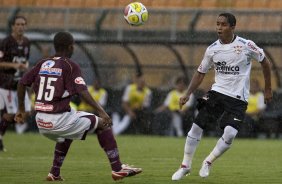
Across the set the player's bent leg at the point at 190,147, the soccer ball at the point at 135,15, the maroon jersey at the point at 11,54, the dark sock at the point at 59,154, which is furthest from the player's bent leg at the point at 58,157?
the maroon jersey at the point at 11,54

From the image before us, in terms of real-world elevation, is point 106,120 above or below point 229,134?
above

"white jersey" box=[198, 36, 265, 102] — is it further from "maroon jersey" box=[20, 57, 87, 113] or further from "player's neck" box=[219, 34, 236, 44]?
"maroon jersey" box=[20, 57, 87, 113]

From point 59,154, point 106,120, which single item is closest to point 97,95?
point 59,154

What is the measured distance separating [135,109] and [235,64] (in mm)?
12745

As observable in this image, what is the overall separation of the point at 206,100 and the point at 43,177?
92.8 inches

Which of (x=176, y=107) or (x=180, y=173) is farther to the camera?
(x=176, y=107)

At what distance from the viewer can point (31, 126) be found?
2511 centimetres

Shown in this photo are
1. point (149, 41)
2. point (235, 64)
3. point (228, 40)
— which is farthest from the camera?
point (149, 41)

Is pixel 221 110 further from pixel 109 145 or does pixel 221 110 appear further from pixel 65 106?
pixel 65 106

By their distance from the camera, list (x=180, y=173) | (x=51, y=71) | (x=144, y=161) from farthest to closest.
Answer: (x=144, y=161) → (x=180, y=173) → (x=51, y=71)

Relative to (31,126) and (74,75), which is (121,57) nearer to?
(31,126)

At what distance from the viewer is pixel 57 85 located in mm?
10539

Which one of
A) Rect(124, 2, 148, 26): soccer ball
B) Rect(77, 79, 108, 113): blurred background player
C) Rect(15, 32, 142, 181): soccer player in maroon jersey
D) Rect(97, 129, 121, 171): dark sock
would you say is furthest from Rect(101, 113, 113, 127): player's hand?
Rect(77, 79, 108, 113): blurred background player

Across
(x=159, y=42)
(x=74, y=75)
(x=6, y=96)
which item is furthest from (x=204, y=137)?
(x=74, y=75)
